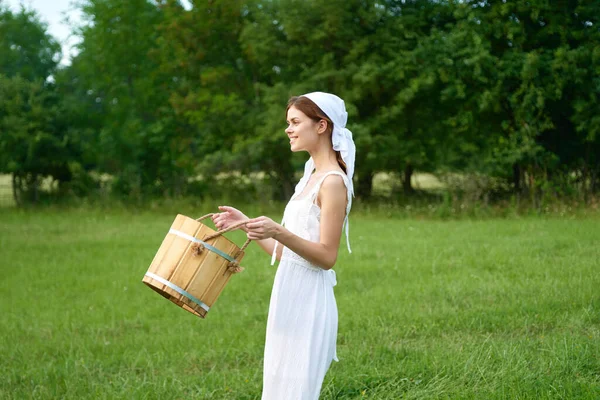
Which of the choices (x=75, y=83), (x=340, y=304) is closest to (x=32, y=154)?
(x=75, y=83)

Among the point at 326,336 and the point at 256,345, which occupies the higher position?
the point at 326,336

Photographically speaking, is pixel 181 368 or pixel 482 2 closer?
pixel 181 368

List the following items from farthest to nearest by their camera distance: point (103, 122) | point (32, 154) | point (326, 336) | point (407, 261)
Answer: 1. point (103, 122)
2. point (32, 154)
3. point (407, 261)
4. point (326, 336)

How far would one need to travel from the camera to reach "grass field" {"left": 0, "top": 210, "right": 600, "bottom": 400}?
5035 mm

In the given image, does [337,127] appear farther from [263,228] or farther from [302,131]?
[263,228]

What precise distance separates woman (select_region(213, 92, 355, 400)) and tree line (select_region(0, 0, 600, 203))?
13.4 metres

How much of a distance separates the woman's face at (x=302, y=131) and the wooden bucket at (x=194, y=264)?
0.55 m

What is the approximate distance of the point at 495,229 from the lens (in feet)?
40.1

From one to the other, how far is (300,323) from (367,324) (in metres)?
3.59

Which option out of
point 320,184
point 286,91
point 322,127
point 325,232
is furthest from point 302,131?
point 286,91

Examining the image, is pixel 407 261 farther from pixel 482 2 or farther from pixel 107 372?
pixel 482 2

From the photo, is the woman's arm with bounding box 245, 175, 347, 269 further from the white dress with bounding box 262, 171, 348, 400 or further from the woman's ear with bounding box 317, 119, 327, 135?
the woman's ear with bounding box 317, 119, 327, 135

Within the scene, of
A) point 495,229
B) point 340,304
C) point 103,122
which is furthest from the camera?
point 103,122

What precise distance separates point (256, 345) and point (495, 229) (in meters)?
6.93
